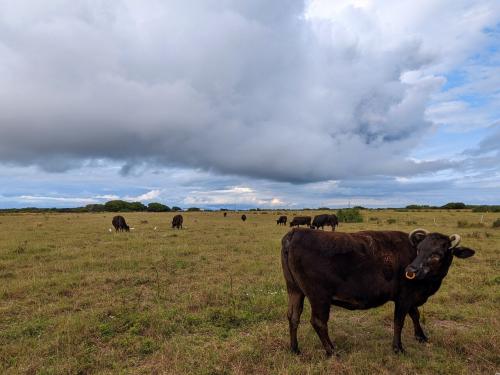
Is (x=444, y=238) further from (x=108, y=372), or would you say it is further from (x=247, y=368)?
(x=108, y=372)

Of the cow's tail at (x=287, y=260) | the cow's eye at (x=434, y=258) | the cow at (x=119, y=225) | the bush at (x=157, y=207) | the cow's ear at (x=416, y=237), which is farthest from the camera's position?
the bush at (x=157, y=207)

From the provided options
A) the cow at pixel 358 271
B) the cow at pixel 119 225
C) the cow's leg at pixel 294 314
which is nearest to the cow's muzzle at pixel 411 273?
the cow at pixel 358 271

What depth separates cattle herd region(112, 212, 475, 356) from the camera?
5199 mm

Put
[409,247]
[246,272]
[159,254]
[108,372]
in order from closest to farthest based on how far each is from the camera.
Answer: [108,372] → [409,247] → [246,272] → [159,254]

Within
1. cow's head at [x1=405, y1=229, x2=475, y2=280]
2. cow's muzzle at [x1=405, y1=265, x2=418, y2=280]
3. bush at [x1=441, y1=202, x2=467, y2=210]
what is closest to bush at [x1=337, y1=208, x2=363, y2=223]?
cow's head at [x1=405, y1=229, x2=475, y2=280]

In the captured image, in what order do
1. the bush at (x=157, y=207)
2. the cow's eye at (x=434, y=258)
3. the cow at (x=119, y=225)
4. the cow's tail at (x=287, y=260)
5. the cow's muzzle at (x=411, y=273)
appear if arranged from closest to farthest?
the cow's muzzle at (x=411, y=273)
the cow's eye at (x=434, y=258)
the cow's tail at (x=287, y=260)
the cow at (x=119, y=225)
the bush at (x=157, y=207)

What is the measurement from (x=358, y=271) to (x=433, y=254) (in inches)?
52.5

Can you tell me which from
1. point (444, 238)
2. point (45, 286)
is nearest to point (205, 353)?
point (444, 238)

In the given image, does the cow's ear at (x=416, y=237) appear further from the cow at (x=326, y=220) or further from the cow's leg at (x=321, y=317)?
the cow at (x=326, y=220)

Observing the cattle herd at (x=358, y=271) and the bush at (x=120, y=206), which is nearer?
the cattle herd at (x=358, y=271)

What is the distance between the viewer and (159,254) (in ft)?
48.9

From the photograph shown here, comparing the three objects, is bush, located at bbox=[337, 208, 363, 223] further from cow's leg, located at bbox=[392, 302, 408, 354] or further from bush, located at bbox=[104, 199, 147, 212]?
bush, located at bbox=[104, 199, 147, 212]

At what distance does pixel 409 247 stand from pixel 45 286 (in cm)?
990

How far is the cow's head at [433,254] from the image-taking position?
207 inches
